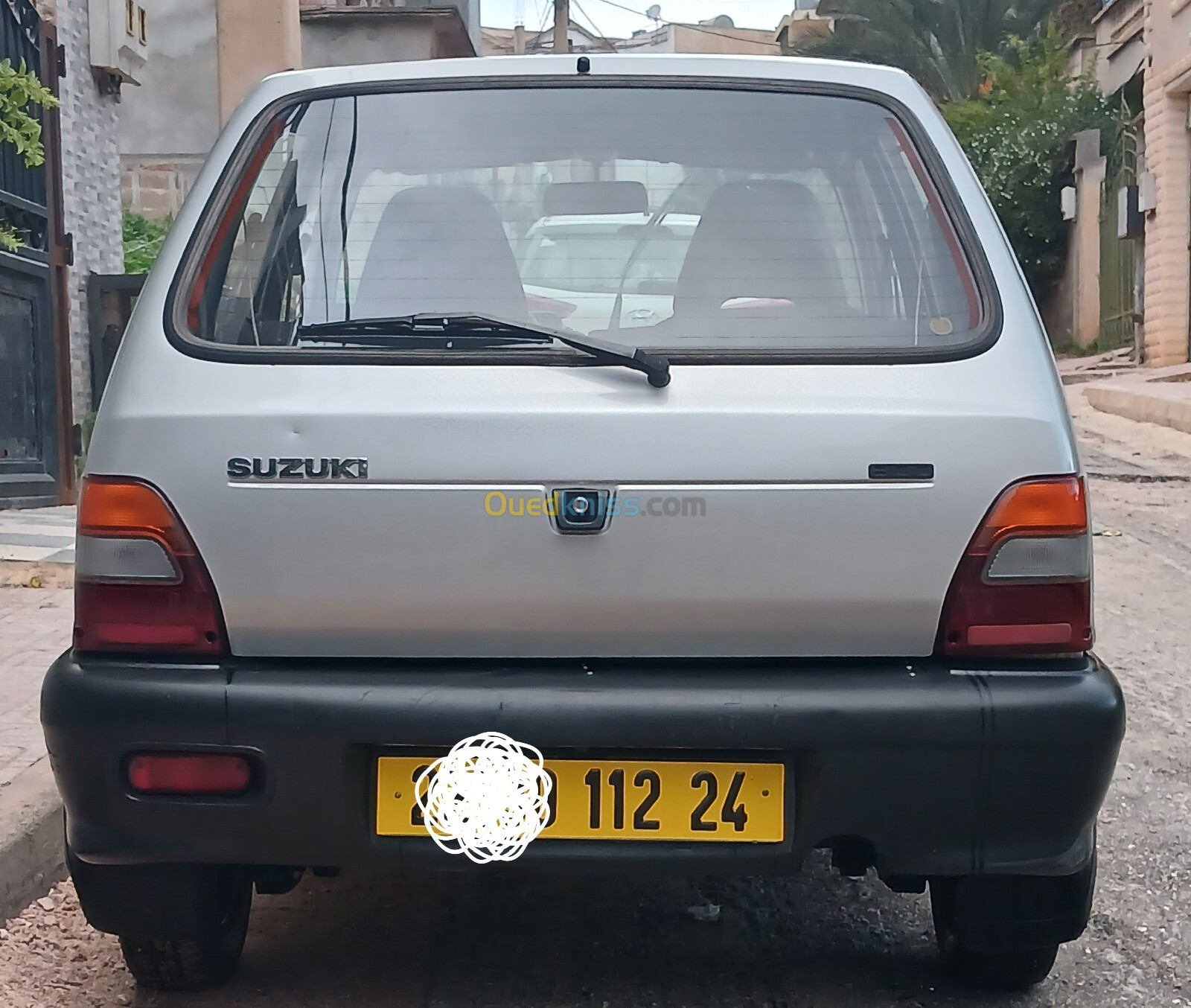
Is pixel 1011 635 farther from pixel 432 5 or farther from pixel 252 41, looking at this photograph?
pixel 432 5

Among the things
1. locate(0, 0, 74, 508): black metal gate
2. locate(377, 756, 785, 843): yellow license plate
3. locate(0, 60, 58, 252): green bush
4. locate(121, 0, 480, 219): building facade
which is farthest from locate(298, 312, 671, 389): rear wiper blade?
locate(121, 0, 480, 219): building facade

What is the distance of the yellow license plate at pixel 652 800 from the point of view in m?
2.28

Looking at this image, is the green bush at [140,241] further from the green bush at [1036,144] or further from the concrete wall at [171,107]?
the green bush at [1036,144]

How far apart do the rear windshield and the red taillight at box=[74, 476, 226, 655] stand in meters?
0.31

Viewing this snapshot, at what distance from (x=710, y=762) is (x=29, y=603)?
4.88 m

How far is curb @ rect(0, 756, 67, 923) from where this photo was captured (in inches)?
129

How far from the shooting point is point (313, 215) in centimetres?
259

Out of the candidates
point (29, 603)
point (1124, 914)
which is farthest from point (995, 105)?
point (1124, 914)

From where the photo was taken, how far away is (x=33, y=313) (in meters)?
9.41

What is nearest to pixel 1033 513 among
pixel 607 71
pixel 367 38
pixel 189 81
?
pixel 607 71

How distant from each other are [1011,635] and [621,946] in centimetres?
113

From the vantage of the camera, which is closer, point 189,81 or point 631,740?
point 631,740

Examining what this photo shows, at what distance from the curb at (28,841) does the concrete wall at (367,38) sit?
17.4 meters

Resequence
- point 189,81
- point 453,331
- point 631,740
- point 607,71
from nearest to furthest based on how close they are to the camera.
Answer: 1. point 631,740
2. point 453,331
3. point 607,71
4. point 189,81
